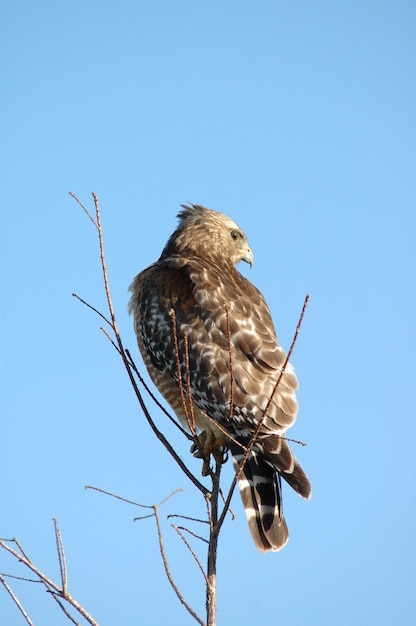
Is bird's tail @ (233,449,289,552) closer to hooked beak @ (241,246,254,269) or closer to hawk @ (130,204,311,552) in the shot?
hawk @ (130,204,311,552)

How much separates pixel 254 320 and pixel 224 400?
0.59 meters

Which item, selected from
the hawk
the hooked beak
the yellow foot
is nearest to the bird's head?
the hooked beak

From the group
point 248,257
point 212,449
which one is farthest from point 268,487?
point 248,257

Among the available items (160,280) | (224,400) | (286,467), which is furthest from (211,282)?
(286,467)

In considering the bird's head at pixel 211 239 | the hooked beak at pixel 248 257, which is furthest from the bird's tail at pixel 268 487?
the hooked beak at pixel 248 257

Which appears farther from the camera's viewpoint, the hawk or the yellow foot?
the yellow foot

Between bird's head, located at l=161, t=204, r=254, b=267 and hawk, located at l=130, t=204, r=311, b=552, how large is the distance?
42cm

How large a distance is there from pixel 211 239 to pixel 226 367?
1.76 metres

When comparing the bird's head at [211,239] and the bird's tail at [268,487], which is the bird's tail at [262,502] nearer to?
the bird's tail at [268,487]

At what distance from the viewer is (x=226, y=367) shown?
15.8 feet

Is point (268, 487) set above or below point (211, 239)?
below

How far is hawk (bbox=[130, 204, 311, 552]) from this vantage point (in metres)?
4.51

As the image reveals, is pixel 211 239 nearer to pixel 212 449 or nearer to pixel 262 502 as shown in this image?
pixel 212 449

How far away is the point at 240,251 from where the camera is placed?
6445 millimetres
